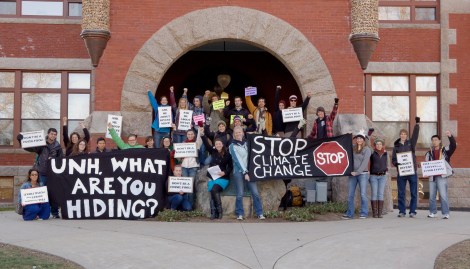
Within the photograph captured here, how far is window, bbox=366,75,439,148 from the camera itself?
59.8ft

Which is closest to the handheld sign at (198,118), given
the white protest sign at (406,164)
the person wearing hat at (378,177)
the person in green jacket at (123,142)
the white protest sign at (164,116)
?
the white protest sign at (164,116)

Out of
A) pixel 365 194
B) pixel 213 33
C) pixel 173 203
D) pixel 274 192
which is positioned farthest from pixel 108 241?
pixel 213 33

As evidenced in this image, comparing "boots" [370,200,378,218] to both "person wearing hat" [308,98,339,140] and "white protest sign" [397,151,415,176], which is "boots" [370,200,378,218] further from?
"person wearing hat" [308,98,339,140]

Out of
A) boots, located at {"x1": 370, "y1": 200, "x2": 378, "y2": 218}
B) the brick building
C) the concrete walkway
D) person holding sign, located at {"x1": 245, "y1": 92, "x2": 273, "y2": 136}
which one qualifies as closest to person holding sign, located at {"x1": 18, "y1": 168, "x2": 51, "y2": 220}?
the concrete walkway

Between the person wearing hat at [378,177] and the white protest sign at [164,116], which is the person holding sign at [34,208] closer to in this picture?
the white protest sign at [164,116]

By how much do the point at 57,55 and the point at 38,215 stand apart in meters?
6.68

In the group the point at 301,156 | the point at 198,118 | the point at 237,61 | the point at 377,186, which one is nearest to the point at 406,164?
the point at 377,186

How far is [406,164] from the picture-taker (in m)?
13.0

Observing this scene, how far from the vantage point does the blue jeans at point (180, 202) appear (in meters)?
12.6

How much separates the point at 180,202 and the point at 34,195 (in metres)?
2.88

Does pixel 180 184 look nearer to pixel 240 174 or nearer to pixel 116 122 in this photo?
pixel 240 174

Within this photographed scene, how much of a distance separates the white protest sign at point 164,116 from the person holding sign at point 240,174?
220 cm

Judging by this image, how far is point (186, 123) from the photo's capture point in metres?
14.0

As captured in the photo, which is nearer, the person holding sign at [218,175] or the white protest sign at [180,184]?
the person holding sign at [218,175]
